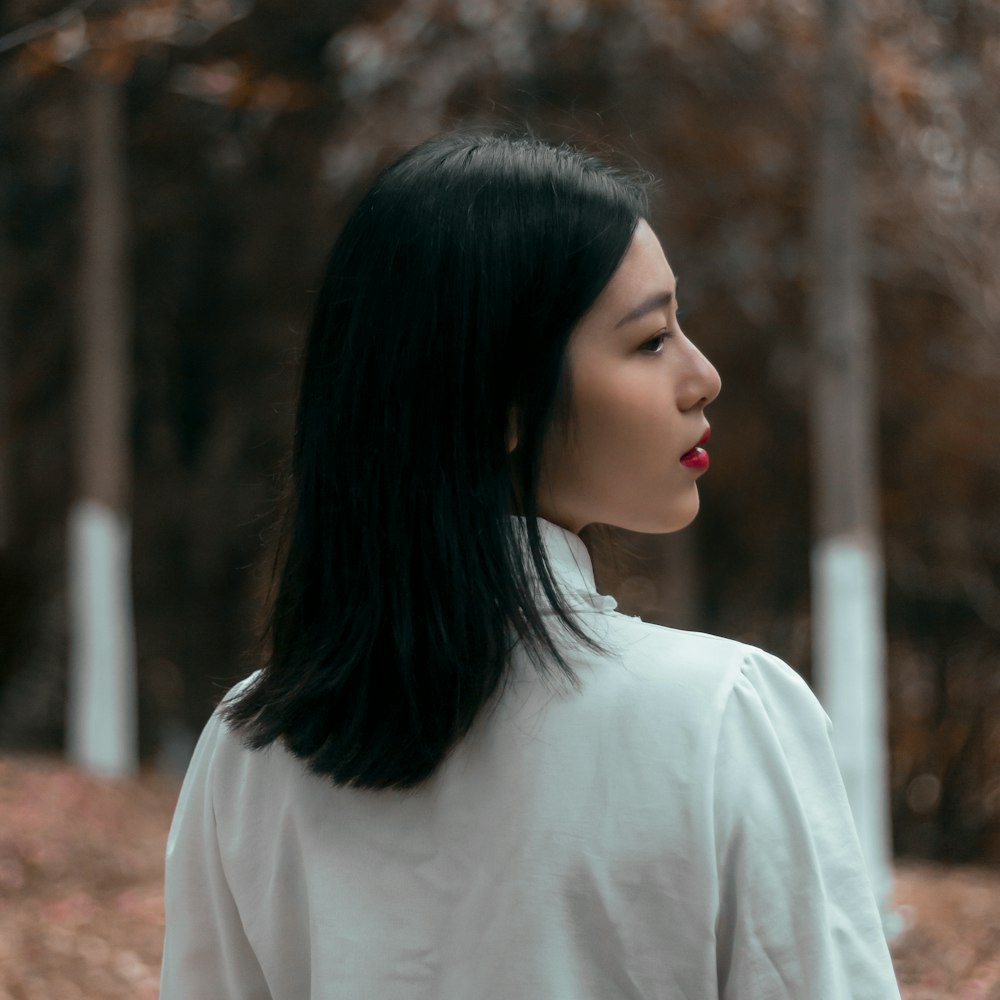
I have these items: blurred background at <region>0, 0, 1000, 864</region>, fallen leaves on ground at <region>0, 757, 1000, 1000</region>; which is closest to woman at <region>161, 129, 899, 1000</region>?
blurred background at <region>0, 0, 1000, 864</region>

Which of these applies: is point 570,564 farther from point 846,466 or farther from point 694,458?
point 846,466

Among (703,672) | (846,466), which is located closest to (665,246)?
(846,466)

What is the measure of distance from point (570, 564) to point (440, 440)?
0.15m

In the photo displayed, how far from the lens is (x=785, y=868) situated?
3.15ft

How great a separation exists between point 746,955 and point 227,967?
0.53 m

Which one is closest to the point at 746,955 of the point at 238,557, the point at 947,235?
the point at 947,235

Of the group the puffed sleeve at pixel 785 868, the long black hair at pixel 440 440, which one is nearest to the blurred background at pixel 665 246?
the long black hair at pixel 440 440

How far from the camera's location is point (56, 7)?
716cm

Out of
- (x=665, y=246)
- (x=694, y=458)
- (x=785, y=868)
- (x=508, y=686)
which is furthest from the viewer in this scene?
(x=665, y=246)

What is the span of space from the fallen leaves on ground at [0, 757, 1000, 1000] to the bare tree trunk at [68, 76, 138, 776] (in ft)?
1.62

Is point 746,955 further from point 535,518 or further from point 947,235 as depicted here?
point 947,235

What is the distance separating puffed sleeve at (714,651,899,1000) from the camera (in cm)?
95

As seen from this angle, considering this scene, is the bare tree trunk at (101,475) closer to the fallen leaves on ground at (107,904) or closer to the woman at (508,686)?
the fallen leaves on ground at (107,904)

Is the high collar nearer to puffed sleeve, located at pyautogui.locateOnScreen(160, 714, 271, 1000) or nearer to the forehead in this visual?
the forehead
